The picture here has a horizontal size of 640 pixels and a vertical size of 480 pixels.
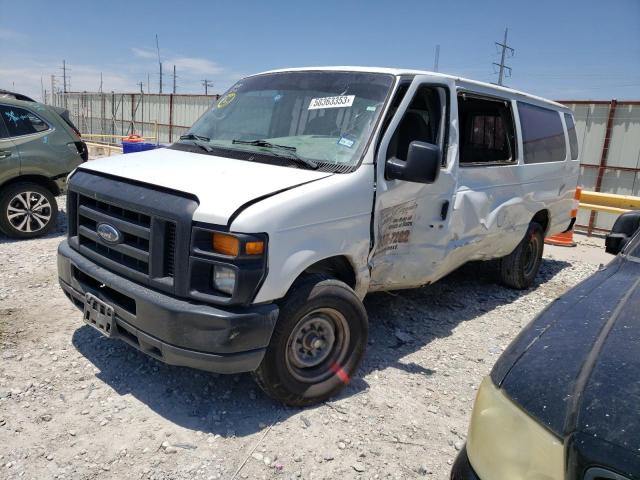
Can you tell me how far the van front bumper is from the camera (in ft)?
9.12

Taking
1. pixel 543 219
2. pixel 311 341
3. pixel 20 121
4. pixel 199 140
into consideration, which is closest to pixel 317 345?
pixel 311 341

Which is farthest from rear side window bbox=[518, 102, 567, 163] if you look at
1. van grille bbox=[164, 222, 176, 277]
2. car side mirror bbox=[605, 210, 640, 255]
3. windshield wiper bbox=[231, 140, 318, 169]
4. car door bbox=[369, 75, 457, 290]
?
van grille bbox=[164, 222, 176, 277]

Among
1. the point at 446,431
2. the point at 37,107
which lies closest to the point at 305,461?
the point at 446,431

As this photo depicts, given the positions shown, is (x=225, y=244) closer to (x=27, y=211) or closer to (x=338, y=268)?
(x=338, y=268)

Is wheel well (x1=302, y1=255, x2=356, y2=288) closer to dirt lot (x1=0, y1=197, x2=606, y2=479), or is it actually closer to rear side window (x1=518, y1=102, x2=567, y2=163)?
dirt lot (x1=0, y1=197, x2=606, y2=479)

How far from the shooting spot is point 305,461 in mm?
2871

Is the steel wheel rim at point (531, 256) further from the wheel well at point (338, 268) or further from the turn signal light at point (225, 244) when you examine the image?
the turn signal light at point (225, 244)

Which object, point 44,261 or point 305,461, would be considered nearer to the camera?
point 305,461

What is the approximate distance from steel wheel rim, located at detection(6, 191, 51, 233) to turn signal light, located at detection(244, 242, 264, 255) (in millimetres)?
5593

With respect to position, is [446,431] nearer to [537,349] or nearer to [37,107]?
[537,349]

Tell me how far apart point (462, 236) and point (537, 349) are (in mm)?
2649

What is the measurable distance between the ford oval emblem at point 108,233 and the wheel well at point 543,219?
4.72 m

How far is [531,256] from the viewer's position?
628 cm

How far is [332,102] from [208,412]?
234 cm
